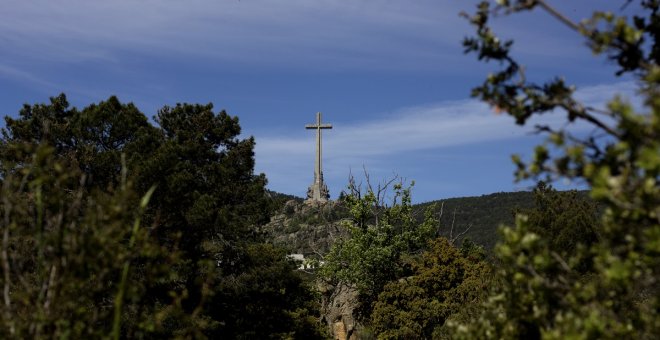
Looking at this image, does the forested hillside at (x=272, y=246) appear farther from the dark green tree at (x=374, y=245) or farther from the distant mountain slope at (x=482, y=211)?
the distant mountain slope at (x=482, y=211)

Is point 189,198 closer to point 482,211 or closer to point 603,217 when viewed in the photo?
point 603,217

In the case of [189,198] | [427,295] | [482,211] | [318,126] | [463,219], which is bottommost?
[427,295]

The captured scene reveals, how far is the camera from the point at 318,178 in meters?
67.7

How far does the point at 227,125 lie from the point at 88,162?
7.89 meters

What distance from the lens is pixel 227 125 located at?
35.1 meters

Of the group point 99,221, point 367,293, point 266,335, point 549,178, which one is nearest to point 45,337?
point 99,221

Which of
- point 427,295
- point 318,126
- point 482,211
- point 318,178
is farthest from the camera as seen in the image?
point 482,211

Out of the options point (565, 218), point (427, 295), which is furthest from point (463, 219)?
point (427, 295)

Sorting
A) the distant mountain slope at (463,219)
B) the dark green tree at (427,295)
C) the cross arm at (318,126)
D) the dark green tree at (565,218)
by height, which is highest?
the cross arm at (318,126)

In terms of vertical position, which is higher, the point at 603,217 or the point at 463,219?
the point at 463,219

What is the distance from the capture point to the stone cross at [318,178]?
56.5 m

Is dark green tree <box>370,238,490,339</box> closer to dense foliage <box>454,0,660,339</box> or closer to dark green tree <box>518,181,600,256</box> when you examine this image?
dark green tree <box>518,181,600,256</box>

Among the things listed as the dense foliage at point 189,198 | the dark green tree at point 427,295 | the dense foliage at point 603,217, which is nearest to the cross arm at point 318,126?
the dense foliage at point 189,198

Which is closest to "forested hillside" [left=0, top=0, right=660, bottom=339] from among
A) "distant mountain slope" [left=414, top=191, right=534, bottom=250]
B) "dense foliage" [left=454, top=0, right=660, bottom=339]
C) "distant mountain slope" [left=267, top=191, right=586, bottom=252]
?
"dense foliage" [left=454, top=0, right=660, bottom=339]
